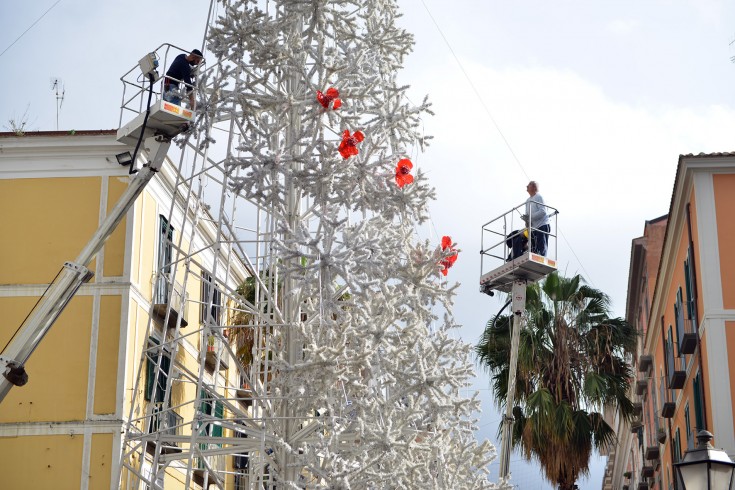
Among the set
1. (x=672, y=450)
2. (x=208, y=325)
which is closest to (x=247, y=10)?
(x=208, y=325)

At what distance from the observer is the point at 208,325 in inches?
467

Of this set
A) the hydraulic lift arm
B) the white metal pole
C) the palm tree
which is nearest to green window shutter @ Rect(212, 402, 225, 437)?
the palm tree

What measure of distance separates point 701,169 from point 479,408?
1255cm

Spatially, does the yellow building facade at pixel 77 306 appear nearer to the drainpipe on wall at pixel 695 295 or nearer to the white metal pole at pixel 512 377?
the white metal pole at pixel 512 377

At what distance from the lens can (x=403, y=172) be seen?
12414 mm

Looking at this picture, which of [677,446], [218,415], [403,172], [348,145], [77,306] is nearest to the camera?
[348,145]

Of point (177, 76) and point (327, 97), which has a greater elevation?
point (177, 76)

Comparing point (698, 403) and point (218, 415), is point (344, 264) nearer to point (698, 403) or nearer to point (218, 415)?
point (698, 403)

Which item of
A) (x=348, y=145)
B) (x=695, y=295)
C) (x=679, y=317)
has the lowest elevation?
(x=348, y=145)

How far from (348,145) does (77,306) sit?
12695 mm

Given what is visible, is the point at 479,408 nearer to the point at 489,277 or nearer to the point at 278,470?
the point at 278,470

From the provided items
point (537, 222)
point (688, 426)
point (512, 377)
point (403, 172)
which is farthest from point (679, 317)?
point (403, 172)

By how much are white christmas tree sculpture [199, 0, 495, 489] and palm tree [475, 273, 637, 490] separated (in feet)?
40.2

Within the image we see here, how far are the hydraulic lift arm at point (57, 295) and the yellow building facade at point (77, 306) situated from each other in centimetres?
571
